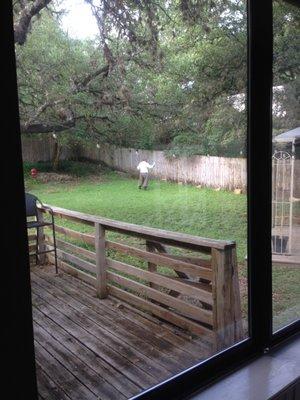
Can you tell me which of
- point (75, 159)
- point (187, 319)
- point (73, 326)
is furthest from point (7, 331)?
point (187, 319)

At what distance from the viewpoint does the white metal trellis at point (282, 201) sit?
4.65 feet

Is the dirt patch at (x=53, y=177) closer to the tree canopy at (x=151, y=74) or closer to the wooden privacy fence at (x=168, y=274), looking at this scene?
the tree canopy at (x=151, y=74)

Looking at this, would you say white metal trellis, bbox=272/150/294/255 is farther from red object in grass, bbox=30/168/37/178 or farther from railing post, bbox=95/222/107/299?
red object in grass, bbox=30/168/37/178

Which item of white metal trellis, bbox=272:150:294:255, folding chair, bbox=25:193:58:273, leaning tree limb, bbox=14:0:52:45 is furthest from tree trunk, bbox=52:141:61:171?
white metal trellis, bbox=272:150:294:255

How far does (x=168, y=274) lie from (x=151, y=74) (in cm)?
95

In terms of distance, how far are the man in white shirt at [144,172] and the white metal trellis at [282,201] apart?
48cm

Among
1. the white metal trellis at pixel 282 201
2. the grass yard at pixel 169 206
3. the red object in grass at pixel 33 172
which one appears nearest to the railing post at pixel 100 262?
the grass yard at pixel 169 206

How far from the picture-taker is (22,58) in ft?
2.66

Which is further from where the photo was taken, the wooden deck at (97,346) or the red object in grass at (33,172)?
the wooden deck at (97,346)

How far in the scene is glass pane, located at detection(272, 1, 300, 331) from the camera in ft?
4.60

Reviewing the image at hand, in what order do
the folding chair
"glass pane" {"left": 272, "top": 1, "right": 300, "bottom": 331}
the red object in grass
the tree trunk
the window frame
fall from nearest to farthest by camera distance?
the folding chair, the red object in grass, the tree trunk, the window frame, "glass pane" {"left": 272, "top": 1, "right": 300, "bottom": 331}

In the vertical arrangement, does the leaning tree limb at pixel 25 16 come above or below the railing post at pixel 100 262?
above

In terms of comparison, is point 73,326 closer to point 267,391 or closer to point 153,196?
point 153,196

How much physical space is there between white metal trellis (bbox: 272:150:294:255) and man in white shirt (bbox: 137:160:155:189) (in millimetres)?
484
